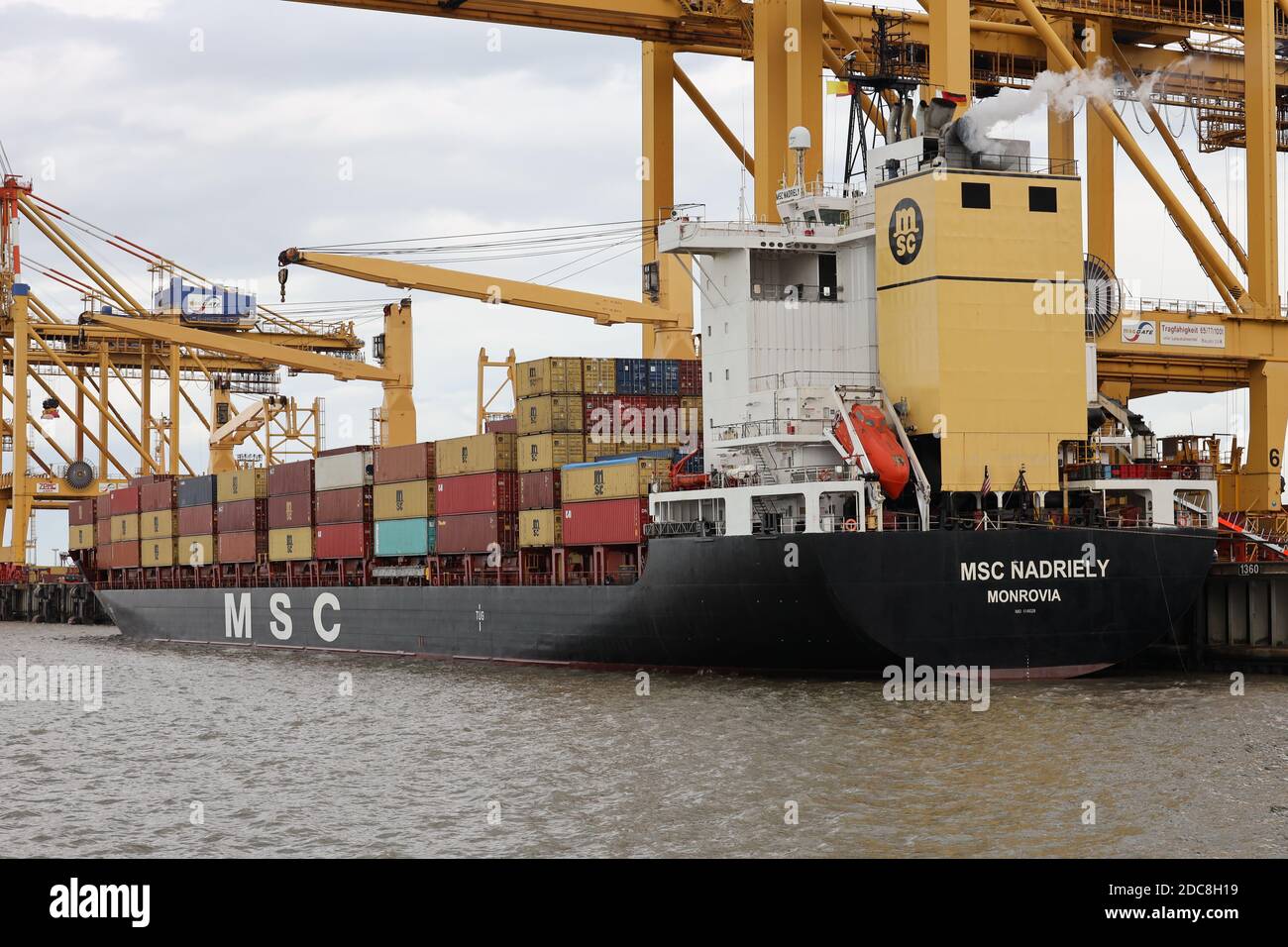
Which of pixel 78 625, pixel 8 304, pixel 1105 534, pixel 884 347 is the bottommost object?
pixel 78 625

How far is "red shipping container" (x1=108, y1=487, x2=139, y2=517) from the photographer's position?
5822cm

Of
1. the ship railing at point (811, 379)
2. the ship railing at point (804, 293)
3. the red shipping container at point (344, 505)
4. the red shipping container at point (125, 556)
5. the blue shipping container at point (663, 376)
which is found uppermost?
the ship railing at point (804, 293)

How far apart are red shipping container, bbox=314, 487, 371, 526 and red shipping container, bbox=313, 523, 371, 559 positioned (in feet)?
0.59

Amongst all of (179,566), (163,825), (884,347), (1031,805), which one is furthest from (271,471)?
(1031,805)

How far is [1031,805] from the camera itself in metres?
17.5

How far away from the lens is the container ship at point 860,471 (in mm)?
27000

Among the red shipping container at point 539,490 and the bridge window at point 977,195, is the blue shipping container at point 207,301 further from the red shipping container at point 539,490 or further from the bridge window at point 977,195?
the bridge window at point 977,195

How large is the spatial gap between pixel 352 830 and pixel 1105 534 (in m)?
15.2

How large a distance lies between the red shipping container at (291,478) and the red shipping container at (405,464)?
3771mm

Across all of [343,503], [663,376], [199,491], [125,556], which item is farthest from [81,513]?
[663,376]

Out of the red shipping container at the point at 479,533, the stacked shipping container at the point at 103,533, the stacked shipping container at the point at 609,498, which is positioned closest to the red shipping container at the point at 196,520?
the stacked shipping container at the point at 103,533
